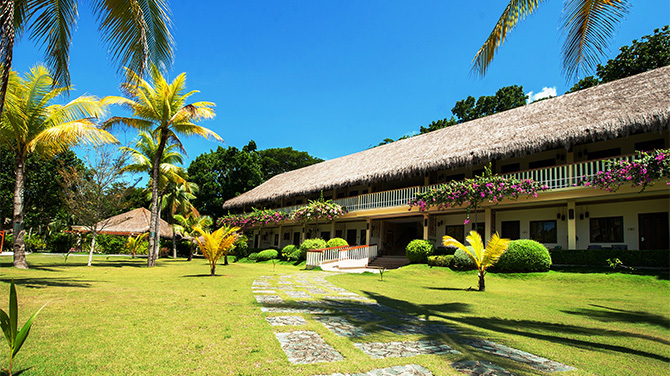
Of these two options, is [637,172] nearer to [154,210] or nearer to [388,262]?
[388,262]

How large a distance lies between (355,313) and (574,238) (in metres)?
11.7

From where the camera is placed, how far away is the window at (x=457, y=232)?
18078mm

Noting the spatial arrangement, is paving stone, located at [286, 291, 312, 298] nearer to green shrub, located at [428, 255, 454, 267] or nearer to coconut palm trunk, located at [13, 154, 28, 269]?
green shrub, located at [428, 255, 454, 267]

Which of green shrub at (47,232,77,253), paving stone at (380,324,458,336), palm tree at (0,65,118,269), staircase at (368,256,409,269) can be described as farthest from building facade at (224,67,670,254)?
green shrub at (47,232,77,253)

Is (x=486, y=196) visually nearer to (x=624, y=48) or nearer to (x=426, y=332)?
(x=426, y=332)

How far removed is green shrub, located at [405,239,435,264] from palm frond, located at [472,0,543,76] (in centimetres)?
1092

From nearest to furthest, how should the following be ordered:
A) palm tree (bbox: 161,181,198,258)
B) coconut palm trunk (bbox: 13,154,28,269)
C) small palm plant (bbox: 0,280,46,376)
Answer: small palm plant (bbox: 0,280,46,376) → coconut palm trunk (bbox: 13,154,28,269) → palm tree (bbox: 161,181,198,258)

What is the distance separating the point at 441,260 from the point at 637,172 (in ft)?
23.5

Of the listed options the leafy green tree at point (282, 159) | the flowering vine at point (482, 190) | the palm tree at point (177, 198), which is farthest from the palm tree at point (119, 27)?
the leafy green tree at point (282, 159)

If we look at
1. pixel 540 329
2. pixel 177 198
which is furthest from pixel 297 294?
pixel 177 198

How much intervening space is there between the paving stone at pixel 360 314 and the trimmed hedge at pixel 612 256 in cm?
1041

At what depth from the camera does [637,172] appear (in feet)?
36.9

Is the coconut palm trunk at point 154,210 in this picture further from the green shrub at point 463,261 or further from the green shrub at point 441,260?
the green shrub at point 463,261

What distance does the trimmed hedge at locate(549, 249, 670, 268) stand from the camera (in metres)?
11.2
